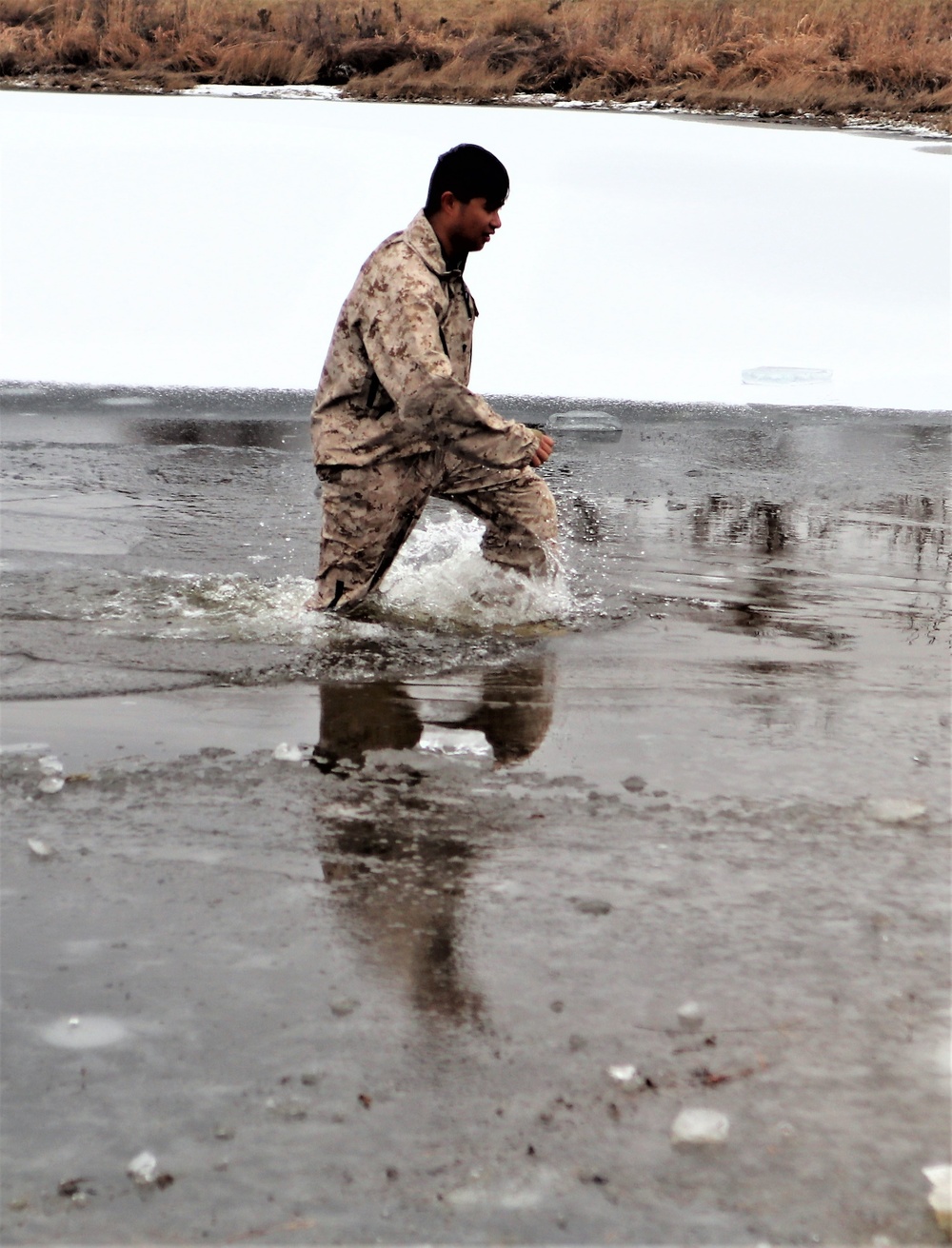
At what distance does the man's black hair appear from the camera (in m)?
4.30

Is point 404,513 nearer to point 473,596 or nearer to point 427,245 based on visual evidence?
point 473,596

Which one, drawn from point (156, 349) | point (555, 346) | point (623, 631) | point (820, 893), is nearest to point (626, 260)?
point (555, 346)

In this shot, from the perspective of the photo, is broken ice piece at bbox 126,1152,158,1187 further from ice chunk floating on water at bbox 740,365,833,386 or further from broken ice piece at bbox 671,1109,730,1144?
ice chunk floating on water at bbox 740,365,833,386

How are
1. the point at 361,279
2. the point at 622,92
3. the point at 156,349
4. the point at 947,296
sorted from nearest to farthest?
the point at 361,279 → the point at 156,349 → the point at 947,296 → the point at 622,92

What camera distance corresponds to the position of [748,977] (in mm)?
2715

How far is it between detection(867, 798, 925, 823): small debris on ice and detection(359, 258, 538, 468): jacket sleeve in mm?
1712

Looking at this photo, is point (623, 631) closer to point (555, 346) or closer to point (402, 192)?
point (555, 346)

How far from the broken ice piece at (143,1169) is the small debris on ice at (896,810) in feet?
6.02

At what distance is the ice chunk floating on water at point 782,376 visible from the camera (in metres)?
9.43

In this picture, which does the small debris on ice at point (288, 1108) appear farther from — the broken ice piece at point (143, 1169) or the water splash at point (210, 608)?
the water splash at point (210, 608)

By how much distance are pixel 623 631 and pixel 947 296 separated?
682 cm

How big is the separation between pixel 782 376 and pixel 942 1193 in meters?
7.77

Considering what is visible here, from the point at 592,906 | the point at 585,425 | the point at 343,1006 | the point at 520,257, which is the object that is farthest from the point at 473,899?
the point at 520,257

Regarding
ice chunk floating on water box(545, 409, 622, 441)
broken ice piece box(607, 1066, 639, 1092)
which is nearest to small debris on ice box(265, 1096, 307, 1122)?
broken ice piece box(607, 1066, 639, 1092)
